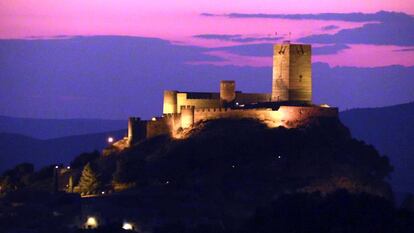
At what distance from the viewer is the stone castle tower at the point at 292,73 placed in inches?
4035

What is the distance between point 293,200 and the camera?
74.6 metres

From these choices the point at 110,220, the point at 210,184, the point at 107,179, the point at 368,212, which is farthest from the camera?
the point at 107,179

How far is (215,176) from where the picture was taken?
93.2m

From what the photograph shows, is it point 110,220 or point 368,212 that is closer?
point 368,212

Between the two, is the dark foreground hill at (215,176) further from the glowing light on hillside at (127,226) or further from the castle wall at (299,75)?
the castle wall at (299,75)

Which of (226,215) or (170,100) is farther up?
(170,100)

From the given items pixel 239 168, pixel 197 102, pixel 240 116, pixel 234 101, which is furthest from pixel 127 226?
pixel 234 101

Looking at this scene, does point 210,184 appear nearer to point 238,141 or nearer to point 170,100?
point 238,141

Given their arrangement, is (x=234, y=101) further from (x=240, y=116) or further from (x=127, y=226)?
(x=127, y=226)

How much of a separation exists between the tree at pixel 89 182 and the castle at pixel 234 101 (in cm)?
622

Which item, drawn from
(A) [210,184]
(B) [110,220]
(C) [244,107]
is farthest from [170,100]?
(B) [110,220]

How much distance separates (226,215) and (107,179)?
1298cm

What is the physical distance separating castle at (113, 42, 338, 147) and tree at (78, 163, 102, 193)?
20.4 ft

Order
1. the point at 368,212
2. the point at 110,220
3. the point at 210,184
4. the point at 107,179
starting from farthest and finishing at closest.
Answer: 1. the point at 107,179
2. the point at 210,184
3. the point at 110,220
4. the point at 368,212
